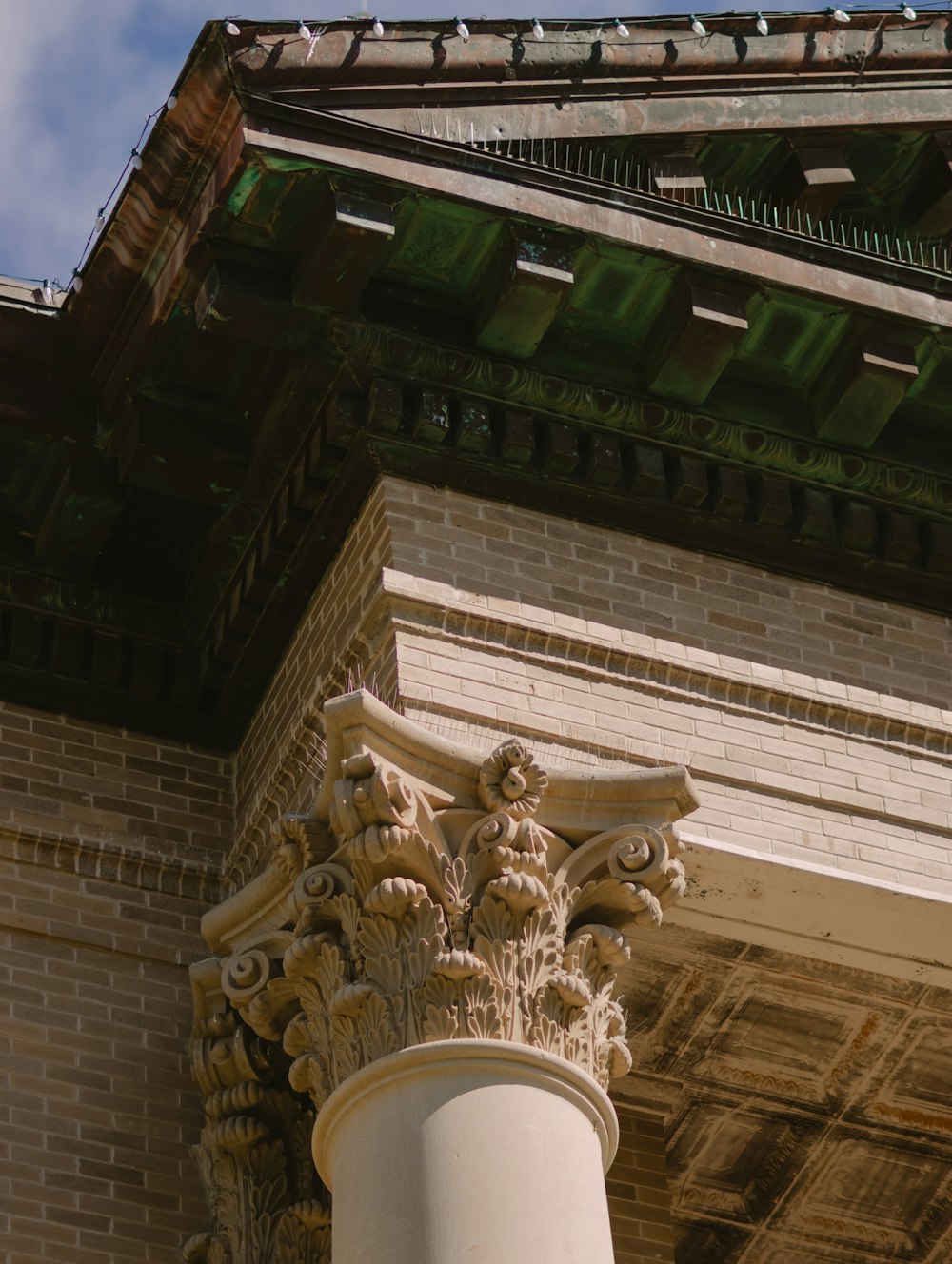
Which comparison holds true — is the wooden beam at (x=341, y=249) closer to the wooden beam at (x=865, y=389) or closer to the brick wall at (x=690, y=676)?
the brick wall at (x=690, y=676)

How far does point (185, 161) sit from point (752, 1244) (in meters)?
7.16

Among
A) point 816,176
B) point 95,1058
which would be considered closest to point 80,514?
point 95,1058

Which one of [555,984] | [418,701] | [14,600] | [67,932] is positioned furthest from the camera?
[14,600]

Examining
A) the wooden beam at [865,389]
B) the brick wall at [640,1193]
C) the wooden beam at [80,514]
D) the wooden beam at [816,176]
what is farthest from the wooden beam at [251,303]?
the brick wall at [640,1193]

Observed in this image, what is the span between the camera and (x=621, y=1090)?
14844 millimetres

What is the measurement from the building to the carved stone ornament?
1.4 inches

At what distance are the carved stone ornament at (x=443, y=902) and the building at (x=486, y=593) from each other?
0.04 meters

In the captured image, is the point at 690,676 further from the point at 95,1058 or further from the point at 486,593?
the point at 95,1058

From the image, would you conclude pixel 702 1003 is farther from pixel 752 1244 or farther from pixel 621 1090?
pixel 752 1244

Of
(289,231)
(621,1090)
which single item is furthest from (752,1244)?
(289,231)

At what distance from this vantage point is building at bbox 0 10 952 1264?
13156 mm

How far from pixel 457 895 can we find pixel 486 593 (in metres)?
2.12

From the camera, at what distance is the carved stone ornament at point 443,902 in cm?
1159

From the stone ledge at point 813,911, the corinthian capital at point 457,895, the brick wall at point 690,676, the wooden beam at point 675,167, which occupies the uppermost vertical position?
the wooden beam at point 675,167
